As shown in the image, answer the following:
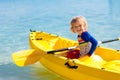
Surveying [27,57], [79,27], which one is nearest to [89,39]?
[79,27]

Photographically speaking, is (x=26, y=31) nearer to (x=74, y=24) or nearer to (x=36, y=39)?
(x=36, y=39)

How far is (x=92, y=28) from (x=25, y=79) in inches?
180

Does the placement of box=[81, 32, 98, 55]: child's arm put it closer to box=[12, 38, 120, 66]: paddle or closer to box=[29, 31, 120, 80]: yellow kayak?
box=[29, 31, 120, 80]: yellow kayak

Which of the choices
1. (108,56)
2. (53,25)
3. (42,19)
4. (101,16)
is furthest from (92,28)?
(108,56)

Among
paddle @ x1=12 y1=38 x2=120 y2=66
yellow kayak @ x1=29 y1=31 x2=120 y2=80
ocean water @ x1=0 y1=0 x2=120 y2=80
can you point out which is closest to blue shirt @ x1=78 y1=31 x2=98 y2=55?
yellow kayak @ x1=29 y1=31 x2=120 y2=80

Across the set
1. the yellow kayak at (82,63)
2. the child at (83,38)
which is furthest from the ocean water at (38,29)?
the child at (83,38)

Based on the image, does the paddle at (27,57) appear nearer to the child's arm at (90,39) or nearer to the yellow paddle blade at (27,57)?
the yellow paddle blade at (27,57)

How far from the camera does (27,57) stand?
4.51 meters

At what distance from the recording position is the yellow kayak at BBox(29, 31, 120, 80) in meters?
3.63

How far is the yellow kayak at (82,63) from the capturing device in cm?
363

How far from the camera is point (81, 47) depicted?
424 centimetres

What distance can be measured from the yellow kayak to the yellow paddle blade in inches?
4.2

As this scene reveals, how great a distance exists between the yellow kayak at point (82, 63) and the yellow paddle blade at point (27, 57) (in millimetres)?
107

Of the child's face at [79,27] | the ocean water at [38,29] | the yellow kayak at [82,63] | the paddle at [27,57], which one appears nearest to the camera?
the yellow kayak at [82,63]
